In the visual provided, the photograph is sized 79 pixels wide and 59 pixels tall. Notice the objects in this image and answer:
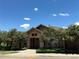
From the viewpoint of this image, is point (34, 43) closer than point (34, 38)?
No

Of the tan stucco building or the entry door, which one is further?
the entry door

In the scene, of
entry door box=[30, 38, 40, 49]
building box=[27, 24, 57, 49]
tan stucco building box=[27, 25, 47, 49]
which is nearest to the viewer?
building box=[27, 24, 57, 49]

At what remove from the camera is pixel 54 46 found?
5112 cm

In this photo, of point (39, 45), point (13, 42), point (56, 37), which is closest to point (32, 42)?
point (39, 45)

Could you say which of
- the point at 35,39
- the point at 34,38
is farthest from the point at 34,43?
the point at 34,38

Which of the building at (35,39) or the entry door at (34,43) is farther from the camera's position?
the entry door at (34,43)

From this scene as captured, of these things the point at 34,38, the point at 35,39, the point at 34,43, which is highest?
the point at 34,38

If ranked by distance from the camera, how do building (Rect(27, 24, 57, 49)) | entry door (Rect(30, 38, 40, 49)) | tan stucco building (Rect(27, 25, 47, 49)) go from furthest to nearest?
entry door (Rect(30, 38, 40, 49)) → tan stucco building (Rect(27, 25, 47, 49)) → building (Rect(27, 24, 57, 49))

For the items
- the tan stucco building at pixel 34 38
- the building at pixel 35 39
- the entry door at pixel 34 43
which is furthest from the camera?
the entry door at pixel 34 43

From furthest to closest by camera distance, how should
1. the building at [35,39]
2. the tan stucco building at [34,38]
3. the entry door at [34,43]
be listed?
1. the entry door at [34,43]
2. the tan stucco building at [34,38]
3. the building at [35,39]

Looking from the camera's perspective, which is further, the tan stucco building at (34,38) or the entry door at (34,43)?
the entry door at (34,43)

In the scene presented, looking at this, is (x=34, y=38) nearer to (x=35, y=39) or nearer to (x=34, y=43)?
(x=35, y=39)

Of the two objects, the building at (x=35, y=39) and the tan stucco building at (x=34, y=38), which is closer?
the building at (x=35, y=39)

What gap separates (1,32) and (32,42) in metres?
9.87
